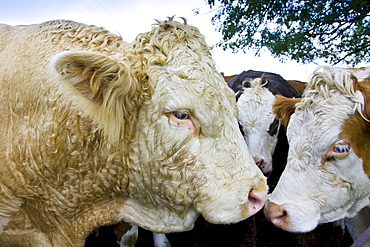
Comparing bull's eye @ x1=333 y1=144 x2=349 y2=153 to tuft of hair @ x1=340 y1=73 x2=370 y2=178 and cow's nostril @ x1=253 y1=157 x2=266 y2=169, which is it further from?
cow's nostril @ x1=253 y1=157 x2=266 y2=169

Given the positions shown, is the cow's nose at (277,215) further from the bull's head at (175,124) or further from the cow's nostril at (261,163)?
the cow's nostril at (261,163)

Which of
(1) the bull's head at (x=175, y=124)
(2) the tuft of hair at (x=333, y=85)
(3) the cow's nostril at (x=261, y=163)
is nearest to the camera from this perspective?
(1) the bull's head at (x=175, y=124)

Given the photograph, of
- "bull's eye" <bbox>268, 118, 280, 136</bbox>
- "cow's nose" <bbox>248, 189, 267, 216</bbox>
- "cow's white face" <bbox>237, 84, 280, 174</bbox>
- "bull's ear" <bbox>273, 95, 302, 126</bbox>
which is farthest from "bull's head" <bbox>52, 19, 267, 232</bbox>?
"bull's eye" <bbox>268, 118, 280, 136</bbox>

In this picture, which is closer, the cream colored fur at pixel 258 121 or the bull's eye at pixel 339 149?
the bull's eye at pixel 339 149

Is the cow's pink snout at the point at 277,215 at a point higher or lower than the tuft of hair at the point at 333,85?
lower

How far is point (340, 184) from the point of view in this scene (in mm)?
2564

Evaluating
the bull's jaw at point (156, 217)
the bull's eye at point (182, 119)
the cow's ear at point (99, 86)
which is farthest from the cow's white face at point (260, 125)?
the cow's ear at point (99, 86)

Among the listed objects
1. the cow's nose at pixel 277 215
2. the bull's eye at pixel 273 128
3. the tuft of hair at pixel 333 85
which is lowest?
the cow's nose at pixel 277 215

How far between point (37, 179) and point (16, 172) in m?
0.14

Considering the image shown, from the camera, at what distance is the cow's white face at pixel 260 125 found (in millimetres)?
4130

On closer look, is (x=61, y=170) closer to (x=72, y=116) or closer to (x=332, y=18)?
(x=72, y=116)

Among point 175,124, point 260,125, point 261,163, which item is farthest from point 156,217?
point 260,125

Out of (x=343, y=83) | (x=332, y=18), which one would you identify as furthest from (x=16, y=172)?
(x=332, y=18)

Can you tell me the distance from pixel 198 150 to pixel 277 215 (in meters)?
0.95
